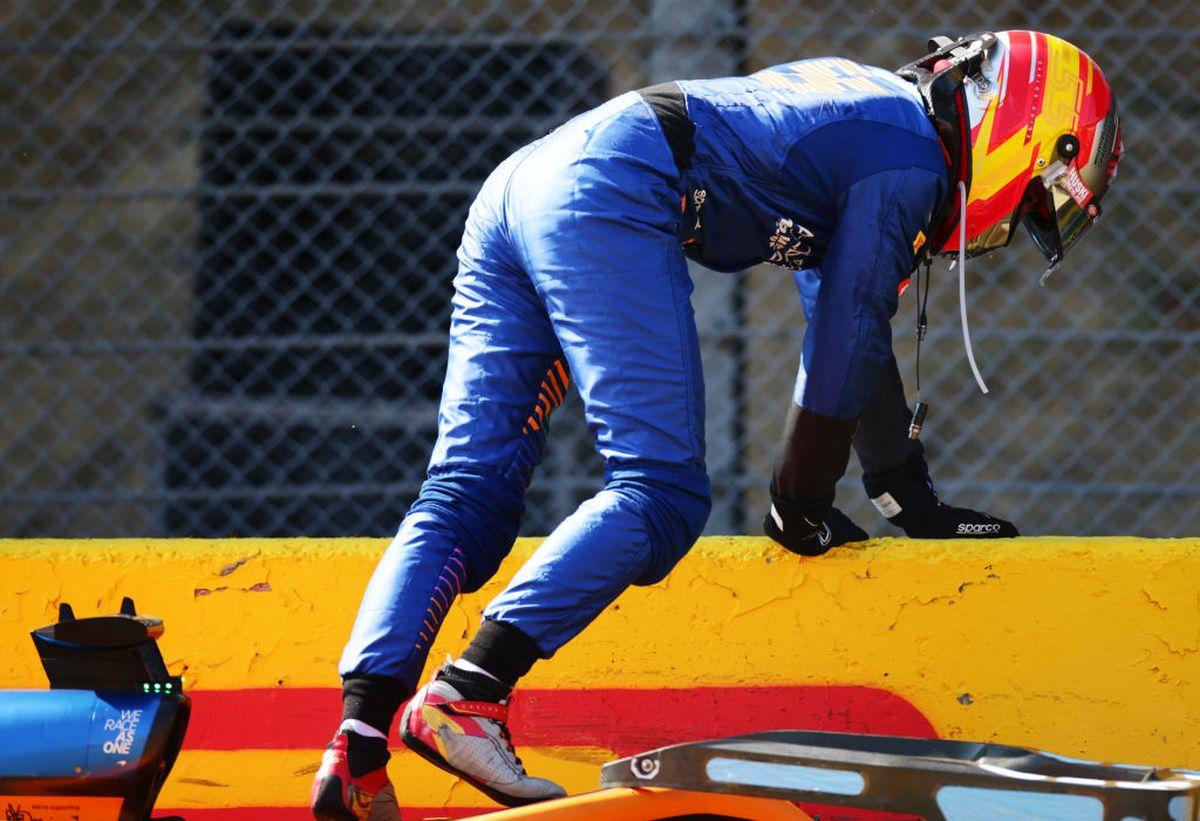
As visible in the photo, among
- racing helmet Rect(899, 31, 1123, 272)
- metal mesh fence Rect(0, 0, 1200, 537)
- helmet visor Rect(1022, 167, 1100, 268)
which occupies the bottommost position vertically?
metal mesh fence Rect(0, 0, 1200, 537)

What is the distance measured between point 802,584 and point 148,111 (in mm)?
3753

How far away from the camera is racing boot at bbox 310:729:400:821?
2.06 meters

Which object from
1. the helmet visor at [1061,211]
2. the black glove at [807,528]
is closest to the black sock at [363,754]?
the black glove at [807,528]

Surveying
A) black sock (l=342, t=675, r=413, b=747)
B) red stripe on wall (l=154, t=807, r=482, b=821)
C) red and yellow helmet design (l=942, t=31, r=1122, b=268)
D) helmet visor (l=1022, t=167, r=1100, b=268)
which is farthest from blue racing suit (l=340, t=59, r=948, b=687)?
red stripe on wall (l=154, t=807, r=482, b=821)

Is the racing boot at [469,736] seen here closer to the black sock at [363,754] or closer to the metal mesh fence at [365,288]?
the black sock at [363,754]

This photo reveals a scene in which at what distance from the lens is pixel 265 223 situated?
5.61 meters

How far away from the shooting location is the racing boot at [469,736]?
2.09 m

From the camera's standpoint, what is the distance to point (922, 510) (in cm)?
295

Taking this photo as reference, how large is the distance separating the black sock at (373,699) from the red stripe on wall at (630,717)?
2.06 feet

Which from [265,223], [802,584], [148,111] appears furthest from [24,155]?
[802,584]

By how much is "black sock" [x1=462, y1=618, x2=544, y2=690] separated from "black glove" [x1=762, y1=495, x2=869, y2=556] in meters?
0.60

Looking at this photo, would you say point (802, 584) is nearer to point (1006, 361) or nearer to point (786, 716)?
point (786, 716)

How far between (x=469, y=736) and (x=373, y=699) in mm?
152

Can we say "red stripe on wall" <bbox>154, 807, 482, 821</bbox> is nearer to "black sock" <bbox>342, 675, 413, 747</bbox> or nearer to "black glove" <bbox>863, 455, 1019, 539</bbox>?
"black sock" <bbox>342, 675, 413, 747</bbox>
